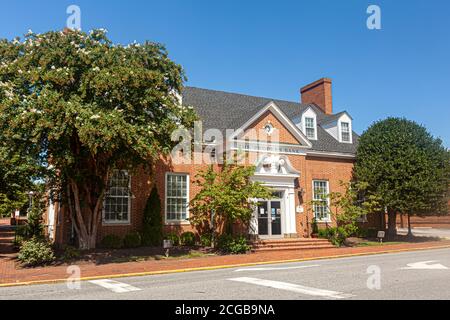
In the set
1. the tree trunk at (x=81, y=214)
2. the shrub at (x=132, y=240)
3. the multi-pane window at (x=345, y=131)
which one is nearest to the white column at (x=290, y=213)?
the multi-pane window at (x=345, y=131)

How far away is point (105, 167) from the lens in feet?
53.9

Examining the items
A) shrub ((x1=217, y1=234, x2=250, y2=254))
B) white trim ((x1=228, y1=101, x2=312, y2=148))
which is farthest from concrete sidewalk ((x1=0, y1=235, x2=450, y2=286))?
white trim ((x1=228, y1=101, x2=312, y2=148))

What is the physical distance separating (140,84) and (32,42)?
3962mm

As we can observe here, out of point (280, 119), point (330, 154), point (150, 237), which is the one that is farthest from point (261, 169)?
point (150, 237)

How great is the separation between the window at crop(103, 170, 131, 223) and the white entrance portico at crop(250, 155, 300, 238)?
6.66 meters

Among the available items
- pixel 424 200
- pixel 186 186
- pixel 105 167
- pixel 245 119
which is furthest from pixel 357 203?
pixel 105 167

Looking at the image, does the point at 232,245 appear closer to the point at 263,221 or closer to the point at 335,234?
the point at 263,221

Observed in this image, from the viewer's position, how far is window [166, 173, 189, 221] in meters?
20.2

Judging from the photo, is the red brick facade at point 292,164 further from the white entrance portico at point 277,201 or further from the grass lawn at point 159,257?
the grass lawn at point 159,257

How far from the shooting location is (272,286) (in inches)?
361

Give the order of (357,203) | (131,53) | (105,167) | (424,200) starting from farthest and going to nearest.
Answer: (357,203) < (424,200) < (105,167) < (131,53)

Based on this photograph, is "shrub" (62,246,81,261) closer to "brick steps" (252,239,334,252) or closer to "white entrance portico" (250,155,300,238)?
"brick steps" (252,239,334,252)

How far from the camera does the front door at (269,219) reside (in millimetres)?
21859
